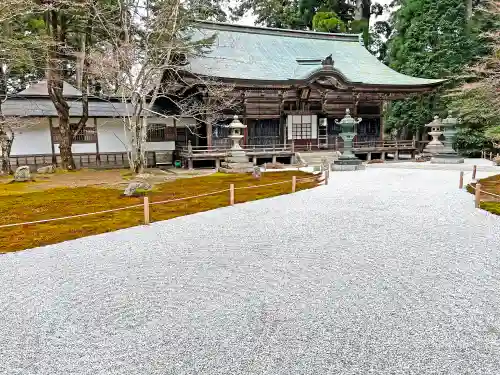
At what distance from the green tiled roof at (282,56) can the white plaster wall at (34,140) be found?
7.84 metres

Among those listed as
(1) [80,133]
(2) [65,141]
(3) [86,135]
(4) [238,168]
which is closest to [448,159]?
(4) [238,168]

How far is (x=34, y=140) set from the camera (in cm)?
1905

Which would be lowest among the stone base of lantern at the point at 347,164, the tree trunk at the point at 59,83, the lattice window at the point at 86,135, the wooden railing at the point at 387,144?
the stone base of lantern at the point at 347,164

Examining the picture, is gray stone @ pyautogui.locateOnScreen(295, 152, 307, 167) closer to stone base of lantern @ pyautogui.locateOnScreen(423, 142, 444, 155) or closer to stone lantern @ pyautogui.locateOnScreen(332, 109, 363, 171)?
stone lantern @ pyautogui.locateOnScreen(332, 109, 363, 171)

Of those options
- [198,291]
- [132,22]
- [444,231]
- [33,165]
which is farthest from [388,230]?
[33,165]

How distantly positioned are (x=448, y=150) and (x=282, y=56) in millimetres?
10574

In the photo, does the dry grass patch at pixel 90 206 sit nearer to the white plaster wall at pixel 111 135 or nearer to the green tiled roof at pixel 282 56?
the green tiled roof at pixel 282 56

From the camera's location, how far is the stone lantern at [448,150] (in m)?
19.1

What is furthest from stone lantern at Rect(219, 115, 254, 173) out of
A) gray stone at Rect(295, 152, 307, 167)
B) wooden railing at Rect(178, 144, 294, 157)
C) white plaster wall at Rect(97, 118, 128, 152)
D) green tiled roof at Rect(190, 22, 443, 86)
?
white plaster wall at Rect(97, 118, 128, 152)

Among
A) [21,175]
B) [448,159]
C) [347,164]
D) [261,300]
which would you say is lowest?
[261,300]

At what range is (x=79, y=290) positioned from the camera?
4.70 metres

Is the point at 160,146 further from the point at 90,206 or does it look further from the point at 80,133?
the point at 90,206

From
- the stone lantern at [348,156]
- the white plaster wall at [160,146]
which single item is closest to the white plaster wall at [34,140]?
the white plaster wall at [160,146]

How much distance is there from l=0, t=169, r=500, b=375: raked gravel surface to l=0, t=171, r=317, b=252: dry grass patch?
2.43ft
